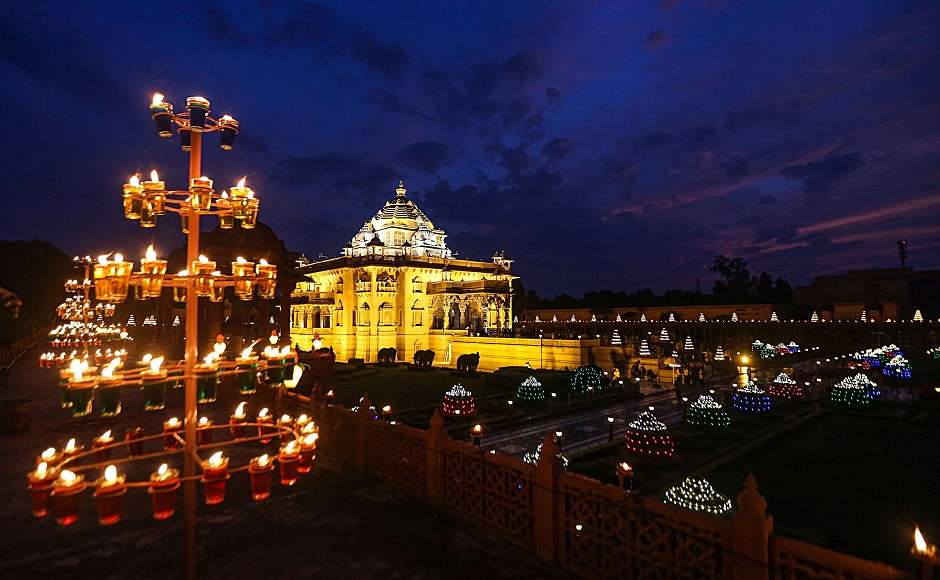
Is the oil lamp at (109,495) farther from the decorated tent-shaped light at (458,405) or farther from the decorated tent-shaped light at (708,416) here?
the decorated tent-shaped light at (708,416)

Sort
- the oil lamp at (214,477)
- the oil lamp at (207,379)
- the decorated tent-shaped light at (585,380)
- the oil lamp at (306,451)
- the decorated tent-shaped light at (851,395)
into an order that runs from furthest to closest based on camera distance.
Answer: the decorated tent-shaped light at (585,380) → the decorated tent-shaped light at (851,395) → the oil lamp at (306,451) → the oil lamp at (207,379) → the oil lamp at (214,477)

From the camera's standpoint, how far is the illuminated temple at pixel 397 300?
1398 inches

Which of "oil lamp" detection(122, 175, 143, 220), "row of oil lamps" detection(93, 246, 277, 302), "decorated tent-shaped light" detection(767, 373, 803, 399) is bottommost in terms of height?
"decorated tent-shaped light" detection(767, 373, 803, 399)

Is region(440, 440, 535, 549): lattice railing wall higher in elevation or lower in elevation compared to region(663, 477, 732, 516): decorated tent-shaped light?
higher

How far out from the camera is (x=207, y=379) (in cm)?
453

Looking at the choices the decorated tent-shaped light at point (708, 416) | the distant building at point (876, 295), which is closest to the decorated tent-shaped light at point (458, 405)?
the decorated tent-shaped light at point (708, 416)

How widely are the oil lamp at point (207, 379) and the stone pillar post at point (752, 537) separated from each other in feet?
15.6

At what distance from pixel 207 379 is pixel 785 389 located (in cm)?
2242

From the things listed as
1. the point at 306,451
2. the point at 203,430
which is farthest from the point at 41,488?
the point at 203,430

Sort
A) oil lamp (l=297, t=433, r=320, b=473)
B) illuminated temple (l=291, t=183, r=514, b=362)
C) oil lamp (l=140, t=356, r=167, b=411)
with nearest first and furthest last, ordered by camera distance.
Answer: oil lamp (l=140, t=356, r=167, b=411) < oil lamp (l=297, t=433, r=320, b=473) < illuminated temple (l=291, t=183, r=514, b=362)

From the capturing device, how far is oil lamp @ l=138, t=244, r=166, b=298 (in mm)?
4344

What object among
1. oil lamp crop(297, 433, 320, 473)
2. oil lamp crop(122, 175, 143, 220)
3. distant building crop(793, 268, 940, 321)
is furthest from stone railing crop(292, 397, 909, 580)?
distant building crop(793, 268, 940, 321)

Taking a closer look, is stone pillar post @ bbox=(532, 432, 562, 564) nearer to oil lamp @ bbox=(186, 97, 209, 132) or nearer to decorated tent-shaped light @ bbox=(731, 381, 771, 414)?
oil lamp @ bbox=(186, 97, 209, 132)

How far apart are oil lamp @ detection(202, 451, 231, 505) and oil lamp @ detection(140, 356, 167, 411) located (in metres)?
0.74
